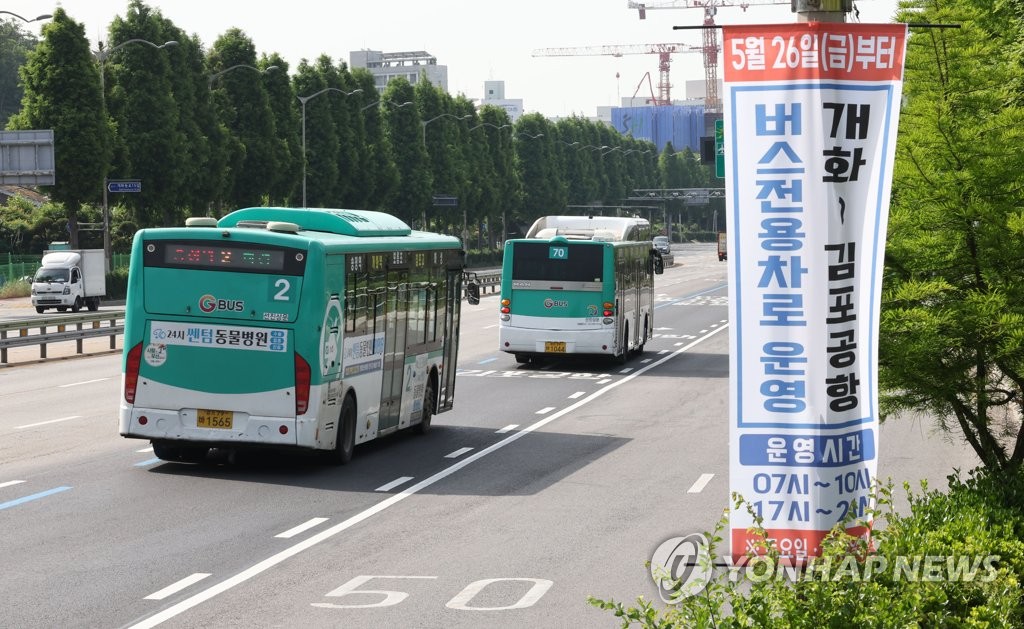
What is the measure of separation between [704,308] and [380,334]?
146 feet

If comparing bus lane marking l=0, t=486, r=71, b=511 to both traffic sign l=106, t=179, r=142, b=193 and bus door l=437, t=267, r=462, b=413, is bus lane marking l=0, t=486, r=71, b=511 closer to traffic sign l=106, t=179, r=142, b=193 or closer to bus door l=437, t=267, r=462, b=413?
bus door l=437, t=267, r=462, b=413

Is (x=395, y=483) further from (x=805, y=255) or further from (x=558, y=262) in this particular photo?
(x=558, y=262)

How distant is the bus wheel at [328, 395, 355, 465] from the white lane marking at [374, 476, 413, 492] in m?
0.98

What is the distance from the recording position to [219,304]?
711 inches

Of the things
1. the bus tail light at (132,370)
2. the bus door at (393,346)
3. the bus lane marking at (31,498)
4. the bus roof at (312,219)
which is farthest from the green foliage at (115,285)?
the bus lane marking at (31,498)

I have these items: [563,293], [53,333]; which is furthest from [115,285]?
[563,293]

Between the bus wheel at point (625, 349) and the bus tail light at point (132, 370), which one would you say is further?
the bus wheel at point (625, 349)

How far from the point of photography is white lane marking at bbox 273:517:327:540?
14484 millimetres

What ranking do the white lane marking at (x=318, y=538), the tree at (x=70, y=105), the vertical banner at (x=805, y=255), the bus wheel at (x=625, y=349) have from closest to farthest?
the vertical banner at (x=805, y=255) → the white lane marking at (x=318, y=538) → the bus wheel at (x=625, y=349) → the tree at (x=70, y=105)

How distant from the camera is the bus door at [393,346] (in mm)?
20500

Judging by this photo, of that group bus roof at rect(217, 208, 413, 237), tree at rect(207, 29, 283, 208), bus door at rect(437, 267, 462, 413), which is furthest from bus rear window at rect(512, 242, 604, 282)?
tree at rect(207, 29, 283, 208)

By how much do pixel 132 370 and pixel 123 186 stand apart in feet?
162

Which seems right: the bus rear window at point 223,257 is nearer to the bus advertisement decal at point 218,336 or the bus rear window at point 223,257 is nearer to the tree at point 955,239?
the bus advertisement decal at point 218,336

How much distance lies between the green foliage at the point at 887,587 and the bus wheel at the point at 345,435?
36.2 feet
